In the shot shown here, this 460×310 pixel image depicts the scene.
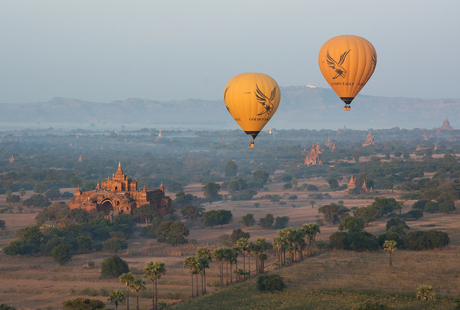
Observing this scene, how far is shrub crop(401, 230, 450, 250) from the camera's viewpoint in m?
56.6

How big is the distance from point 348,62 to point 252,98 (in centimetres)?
851

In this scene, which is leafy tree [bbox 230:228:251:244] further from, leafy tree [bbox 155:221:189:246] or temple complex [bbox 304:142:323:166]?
temple complex [bbox 304:142:323:166]

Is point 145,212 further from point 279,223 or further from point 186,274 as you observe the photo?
point 186,274

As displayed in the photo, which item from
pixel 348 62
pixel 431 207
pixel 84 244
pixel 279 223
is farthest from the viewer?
pixel 431 207

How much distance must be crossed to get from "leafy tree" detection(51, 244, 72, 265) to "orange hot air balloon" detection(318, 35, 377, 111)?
30119 mm

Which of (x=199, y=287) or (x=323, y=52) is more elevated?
(x=323, y=52)

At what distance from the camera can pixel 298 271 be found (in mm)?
49219

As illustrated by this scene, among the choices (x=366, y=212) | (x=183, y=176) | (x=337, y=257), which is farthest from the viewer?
(x=183, y=176)

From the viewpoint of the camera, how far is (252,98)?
4803 cm

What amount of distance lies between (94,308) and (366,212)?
4816 centimetres

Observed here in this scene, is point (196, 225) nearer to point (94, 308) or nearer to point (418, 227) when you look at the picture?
point (418, 227)

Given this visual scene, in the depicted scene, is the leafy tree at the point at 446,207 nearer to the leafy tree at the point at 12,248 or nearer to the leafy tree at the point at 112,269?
the leafy tree at the point at 112,269

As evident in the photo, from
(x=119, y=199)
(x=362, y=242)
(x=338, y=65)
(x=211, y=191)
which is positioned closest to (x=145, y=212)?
(x=119, y=199)

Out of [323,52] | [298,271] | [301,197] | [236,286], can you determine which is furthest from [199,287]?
[301,197]
